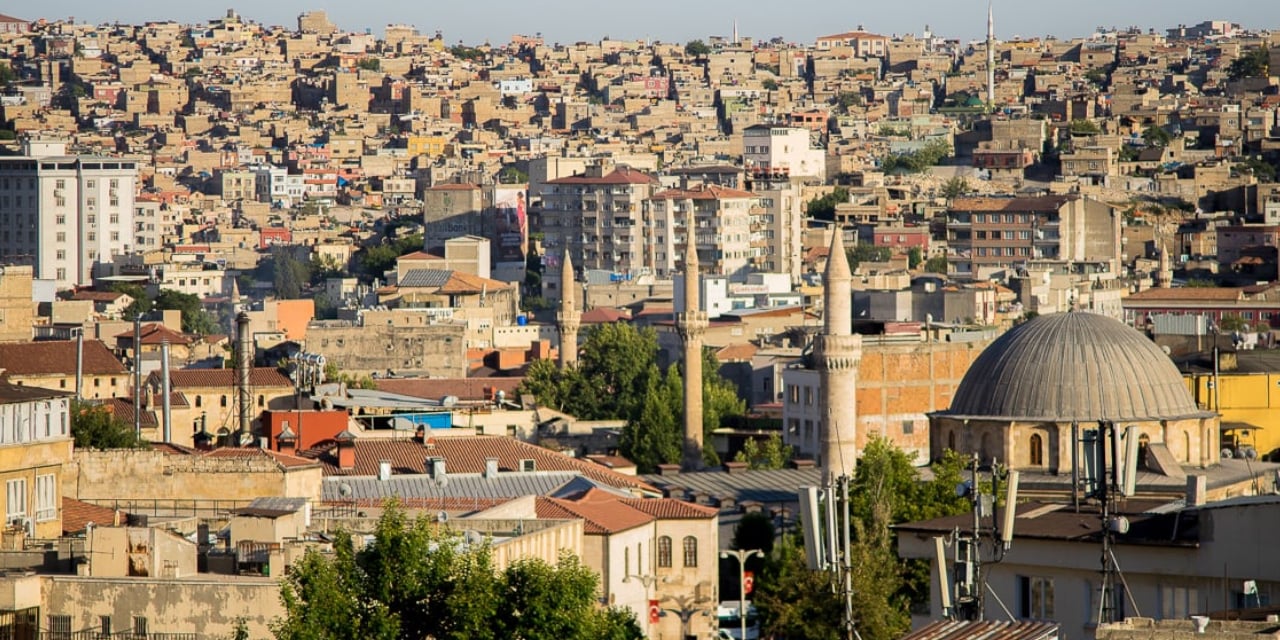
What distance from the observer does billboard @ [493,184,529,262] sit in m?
131

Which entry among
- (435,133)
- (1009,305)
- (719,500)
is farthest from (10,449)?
(435,133)

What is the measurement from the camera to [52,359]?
6184 centimetres

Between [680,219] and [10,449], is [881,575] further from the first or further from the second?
[680,219]

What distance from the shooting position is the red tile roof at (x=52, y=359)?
5969 cm

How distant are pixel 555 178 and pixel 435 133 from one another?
130 ft

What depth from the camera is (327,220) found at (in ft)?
488

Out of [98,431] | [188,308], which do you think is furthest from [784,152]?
[98,431]

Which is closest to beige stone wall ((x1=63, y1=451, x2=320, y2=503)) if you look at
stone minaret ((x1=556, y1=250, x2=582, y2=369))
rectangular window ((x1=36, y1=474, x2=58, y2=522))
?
rectangular window ((x1=36, y1=474, x2=58, y2=522))

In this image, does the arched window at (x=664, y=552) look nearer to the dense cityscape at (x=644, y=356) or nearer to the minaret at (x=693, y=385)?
the dense cityscape at (x=644, y=356)

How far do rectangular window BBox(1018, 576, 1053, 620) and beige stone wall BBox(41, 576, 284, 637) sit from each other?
5.59 m

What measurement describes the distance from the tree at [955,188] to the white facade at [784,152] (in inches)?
353

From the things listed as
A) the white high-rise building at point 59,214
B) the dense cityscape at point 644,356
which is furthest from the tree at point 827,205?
the white high-rise building at point 59,214

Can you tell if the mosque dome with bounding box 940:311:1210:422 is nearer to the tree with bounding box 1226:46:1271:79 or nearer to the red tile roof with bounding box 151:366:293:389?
the red tile roof with bounding box 151:366:293:389

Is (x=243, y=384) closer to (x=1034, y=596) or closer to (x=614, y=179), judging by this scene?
(x=1034, y=596)
